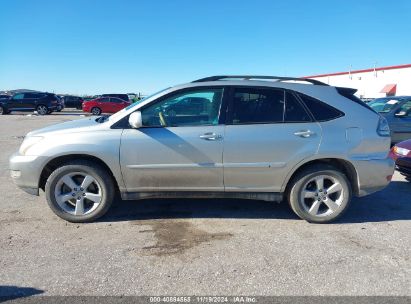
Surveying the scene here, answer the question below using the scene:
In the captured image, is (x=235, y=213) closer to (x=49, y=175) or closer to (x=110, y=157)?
(x=110, y=157)

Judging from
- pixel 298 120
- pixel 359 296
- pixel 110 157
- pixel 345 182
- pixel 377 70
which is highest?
pixel 377 70

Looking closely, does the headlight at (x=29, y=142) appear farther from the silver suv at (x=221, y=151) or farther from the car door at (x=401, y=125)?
the car door at (x=401, y=125)

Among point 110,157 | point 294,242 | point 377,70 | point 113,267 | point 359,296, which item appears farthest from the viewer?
point 377,70

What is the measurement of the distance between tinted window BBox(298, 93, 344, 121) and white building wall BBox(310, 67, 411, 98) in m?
41.0

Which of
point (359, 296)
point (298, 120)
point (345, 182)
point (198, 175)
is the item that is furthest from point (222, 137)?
point (359, 296)

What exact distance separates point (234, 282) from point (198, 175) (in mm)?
1467

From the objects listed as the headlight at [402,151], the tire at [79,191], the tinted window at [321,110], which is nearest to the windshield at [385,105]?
the headlight at [402,151]

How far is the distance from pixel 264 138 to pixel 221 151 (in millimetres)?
538

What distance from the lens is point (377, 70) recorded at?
44.5m

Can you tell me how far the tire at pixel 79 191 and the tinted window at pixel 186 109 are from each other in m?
0.87

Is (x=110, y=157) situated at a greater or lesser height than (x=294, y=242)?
greater

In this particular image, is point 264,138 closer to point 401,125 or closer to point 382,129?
point 382,129

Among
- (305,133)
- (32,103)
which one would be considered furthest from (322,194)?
(32,103)

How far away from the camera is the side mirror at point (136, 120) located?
12.5 feet
